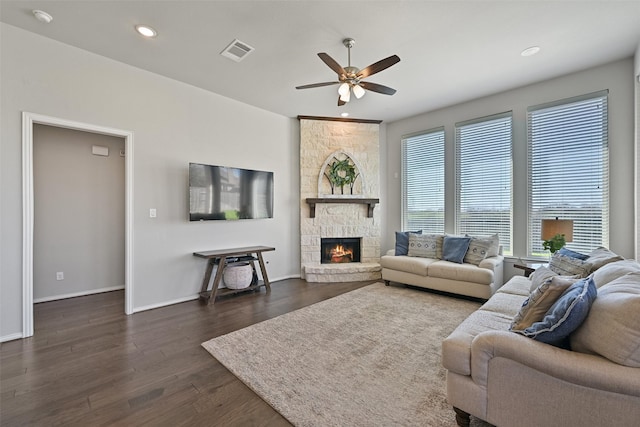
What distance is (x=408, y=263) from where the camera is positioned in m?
4.38

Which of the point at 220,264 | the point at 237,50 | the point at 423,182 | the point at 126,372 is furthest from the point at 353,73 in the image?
the point at 126,372

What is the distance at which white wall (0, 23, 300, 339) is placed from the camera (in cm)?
270

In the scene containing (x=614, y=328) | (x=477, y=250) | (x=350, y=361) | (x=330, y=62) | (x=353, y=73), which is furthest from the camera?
(x=477, y=250)

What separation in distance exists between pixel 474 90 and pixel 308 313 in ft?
13.4

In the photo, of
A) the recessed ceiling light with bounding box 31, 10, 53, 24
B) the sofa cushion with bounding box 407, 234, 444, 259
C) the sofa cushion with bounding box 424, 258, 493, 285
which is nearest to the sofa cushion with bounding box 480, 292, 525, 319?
the sofa cushion with bounding box 424, 258, 493, 285

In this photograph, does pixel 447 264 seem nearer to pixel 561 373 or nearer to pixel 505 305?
pixel 505 305

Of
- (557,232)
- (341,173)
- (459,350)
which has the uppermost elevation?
(341,173)

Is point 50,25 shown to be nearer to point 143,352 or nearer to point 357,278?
point 143,352

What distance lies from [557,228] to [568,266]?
69cm

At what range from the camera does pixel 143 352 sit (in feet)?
8.07

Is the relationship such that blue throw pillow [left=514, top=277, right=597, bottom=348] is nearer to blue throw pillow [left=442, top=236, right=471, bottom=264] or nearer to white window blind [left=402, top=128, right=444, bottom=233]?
blue throw pillow [left=442, top=236, right=471, bottom=264]

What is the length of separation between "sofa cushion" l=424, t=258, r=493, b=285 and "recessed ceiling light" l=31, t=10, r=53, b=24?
5182mm

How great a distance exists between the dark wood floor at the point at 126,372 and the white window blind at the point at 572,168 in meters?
3.89

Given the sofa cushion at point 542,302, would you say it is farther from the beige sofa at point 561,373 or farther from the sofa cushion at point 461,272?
the sofa cushion at point 461,272
